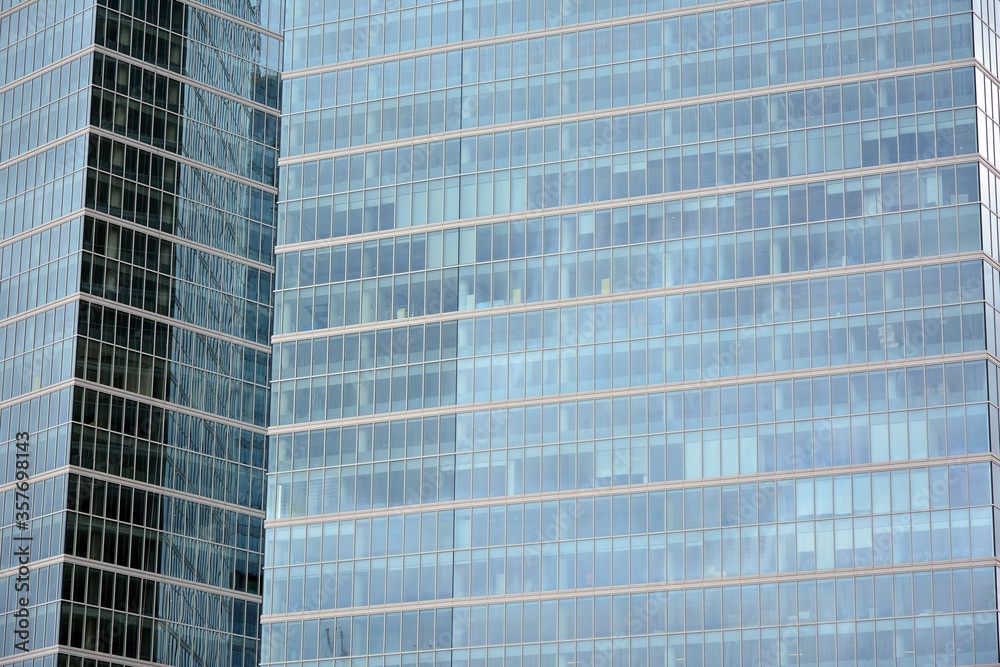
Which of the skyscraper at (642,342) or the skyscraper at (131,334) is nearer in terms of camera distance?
the skyscraper at (642,342)

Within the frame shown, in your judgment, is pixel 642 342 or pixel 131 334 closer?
pixel 642 342

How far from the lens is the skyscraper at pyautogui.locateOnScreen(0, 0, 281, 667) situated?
478 ft

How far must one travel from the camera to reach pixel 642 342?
123250mm

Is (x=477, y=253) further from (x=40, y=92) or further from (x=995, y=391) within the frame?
(x=40, y=92)

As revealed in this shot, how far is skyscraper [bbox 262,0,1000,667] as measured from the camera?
11644 cm

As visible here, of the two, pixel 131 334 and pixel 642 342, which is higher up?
pixel 131 334

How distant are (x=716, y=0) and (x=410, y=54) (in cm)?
1789

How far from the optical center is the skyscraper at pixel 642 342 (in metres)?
116

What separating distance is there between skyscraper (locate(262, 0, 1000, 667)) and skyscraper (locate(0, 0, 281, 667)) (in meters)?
21.0

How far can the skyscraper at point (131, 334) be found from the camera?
146m

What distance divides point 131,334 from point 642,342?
41.4m

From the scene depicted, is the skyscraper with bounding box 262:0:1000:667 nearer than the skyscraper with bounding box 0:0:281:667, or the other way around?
the skyscraper with bounding box 262:0:1000:667

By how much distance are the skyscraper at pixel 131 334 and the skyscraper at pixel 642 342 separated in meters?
21.0

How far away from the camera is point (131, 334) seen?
5945 inches
